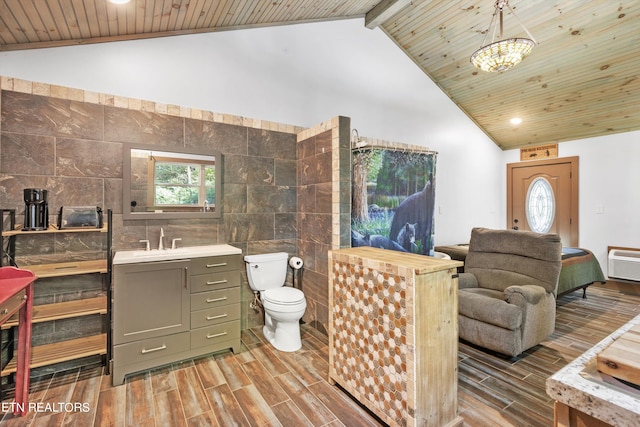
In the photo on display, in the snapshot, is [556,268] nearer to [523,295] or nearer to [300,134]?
[523,295]

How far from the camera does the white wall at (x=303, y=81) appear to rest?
2.45 metres

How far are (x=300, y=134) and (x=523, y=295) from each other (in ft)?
8.31

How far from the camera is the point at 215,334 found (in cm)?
247

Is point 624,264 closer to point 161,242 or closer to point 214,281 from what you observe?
point 214,281

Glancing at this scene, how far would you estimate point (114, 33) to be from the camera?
7.88ft

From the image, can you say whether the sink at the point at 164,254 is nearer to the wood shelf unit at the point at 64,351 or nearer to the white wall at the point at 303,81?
the wood shelf unit at the point at 64,351

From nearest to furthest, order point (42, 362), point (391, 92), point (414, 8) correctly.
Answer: point (42, 362)
point (414, 8)
point (391, 92)

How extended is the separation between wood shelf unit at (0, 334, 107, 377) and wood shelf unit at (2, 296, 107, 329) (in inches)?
9.6

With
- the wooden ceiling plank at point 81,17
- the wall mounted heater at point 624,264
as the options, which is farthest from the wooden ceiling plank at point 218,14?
the wall mounted heater at point 624,264

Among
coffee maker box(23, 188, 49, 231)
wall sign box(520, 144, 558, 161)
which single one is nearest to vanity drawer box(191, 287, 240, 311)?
coffee maker box(23, 188, 49, 231)

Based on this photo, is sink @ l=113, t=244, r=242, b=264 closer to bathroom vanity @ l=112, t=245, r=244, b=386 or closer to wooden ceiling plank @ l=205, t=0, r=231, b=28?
bathroom vanity @ l=112, t=245, r=244, b=386

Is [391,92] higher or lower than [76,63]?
higher

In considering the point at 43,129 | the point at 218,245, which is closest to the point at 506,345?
the point at 218,245

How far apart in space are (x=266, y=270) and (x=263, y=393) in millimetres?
1162
